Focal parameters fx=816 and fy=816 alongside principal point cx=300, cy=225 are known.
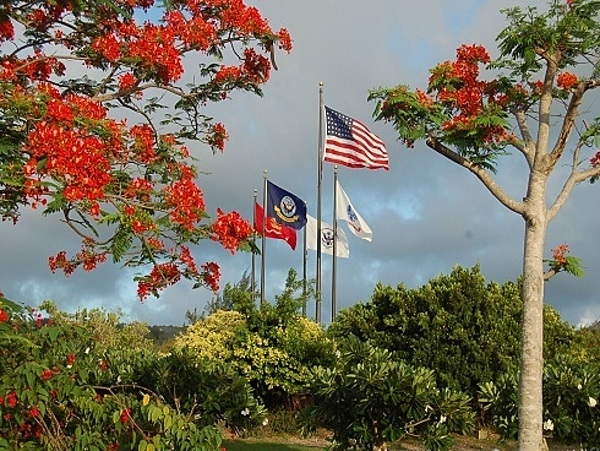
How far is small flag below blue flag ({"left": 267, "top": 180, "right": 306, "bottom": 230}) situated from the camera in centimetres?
2234

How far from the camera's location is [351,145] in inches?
725

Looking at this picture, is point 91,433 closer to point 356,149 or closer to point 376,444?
point 376,444

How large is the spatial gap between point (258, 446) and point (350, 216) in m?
9.64

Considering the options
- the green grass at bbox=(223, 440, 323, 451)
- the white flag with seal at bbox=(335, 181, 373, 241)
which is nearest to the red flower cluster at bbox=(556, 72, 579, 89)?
the green grass at bbox=(223, 440, 323, 451)

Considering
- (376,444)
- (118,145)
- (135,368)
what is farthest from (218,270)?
(135,368)

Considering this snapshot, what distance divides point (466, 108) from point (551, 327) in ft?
37.9

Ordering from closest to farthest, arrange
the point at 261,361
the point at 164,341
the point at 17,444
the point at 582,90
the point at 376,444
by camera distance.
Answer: the point at 17,444, the point at 582,90, the point at 376,444, the point at 261,361, the point at 164,341

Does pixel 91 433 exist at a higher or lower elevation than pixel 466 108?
lower

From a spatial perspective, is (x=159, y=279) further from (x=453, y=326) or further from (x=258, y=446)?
(x=453, y=326)

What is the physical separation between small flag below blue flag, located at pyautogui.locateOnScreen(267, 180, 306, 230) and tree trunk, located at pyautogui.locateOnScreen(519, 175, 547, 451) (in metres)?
15.6

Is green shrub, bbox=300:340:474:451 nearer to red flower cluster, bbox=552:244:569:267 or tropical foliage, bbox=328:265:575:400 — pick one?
red flower cluster, bbox=552:244:569:267

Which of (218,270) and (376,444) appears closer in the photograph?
(218,270)

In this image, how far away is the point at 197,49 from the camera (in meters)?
6.57

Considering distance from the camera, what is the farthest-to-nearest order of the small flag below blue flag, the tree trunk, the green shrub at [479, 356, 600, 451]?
the small flag below blue flag, the green shrub at [479, 356, 600, 451], the tree trunk
